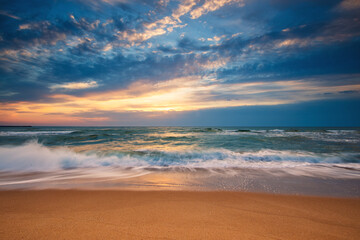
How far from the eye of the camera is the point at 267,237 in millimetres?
2006

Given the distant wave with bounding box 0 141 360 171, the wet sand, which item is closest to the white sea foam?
the distant wave with bounding box 0 141 360 171

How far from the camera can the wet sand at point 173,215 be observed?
6.79 ft

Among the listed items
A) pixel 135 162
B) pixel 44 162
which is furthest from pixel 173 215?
pixel 44 162

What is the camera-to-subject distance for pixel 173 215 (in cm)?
255

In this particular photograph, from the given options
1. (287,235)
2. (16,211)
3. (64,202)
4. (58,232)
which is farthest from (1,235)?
(287,235)

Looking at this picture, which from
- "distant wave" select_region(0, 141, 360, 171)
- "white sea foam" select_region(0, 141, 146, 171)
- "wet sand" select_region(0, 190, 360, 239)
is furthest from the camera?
"distant wave" select_region(0, 141, 360, 171)

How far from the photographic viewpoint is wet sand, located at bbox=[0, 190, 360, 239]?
6.79 ft

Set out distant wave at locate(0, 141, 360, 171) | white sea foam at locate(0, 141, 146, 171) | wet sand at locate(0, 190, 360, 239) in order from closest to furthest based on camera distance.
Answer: wet sand at locate(0, 190, 360, 239) → white sea foam at locate(0, 141, 146, 171) → distant wave at locate(0, 141, 360, 171)

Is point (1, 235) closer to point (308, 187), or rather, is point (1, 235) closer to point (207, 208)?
point (207, 208)

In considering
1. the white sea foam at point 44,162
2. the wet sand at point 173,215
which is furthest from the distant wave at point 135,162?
the wet sand at point 173,215

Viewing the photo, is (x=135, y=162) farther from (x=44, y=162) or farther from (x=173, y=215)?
(x=173, y=215)

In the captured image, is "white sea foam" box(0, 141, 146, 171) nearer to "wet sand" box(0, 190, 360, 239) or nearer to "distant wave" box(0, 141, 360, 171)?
"distant wave" box(0, 141, 360, 171)

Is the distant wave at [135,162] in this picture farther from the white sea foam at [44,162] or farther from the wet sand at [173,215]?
the wet sand at [173,215]

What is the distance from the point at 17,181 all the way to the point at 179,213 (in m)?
4.64
